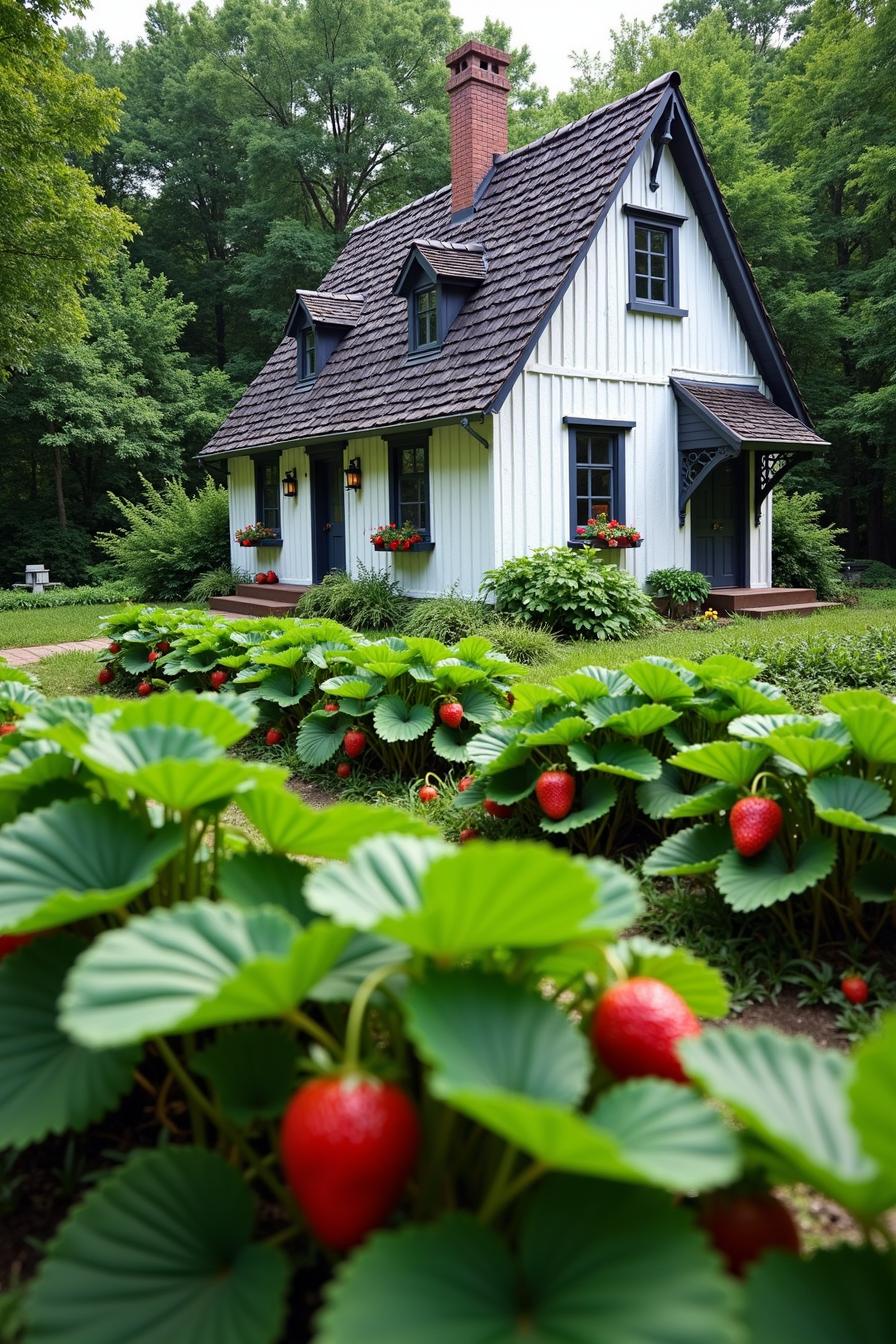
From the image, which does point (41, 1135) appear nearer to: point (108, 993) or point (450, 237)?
point (108, 993)

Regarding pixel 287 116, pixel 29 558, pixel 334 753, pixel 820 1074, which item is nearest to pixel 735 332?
pixel 334 753

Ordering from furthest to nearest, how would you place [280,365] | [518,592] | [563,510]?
[280,365] < [563,510] < [518,592]

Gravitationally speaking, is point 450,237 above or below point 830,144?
below

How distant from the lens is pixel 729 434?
457 inches

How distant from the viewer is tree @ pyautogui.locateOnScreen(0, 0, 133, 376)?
9820mm

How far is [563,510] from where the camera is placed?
1146cm

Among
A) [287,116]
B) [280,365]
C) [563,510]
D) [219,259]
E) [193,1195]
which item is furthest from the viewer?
[219,259]

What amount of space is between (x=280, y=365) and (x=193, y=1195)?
1627 centimetres

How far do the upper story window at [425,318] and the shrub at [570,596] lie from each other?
3.40 meters

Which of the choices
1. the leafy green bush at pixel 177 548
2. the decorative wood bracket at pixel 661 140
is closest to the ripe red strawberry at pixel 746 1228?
the decorative wood bracket at pixel 661 140

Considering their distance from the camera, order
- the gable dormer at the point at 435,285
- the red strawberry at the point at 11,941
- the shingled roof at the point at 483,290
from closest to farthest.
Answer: the red strawberry at the point at 11,941, the shingled roof at the point at 483,290, the gable dormer at the point at 435,285

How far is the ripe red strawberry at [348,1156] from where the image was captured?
3.18 ft

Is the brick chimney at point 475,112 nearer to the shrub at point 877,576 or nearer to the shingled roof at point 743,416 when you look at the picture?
the shingled roof at point 743,416

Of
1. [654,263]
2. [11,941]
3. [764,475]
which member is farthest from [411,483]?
[11,941]
